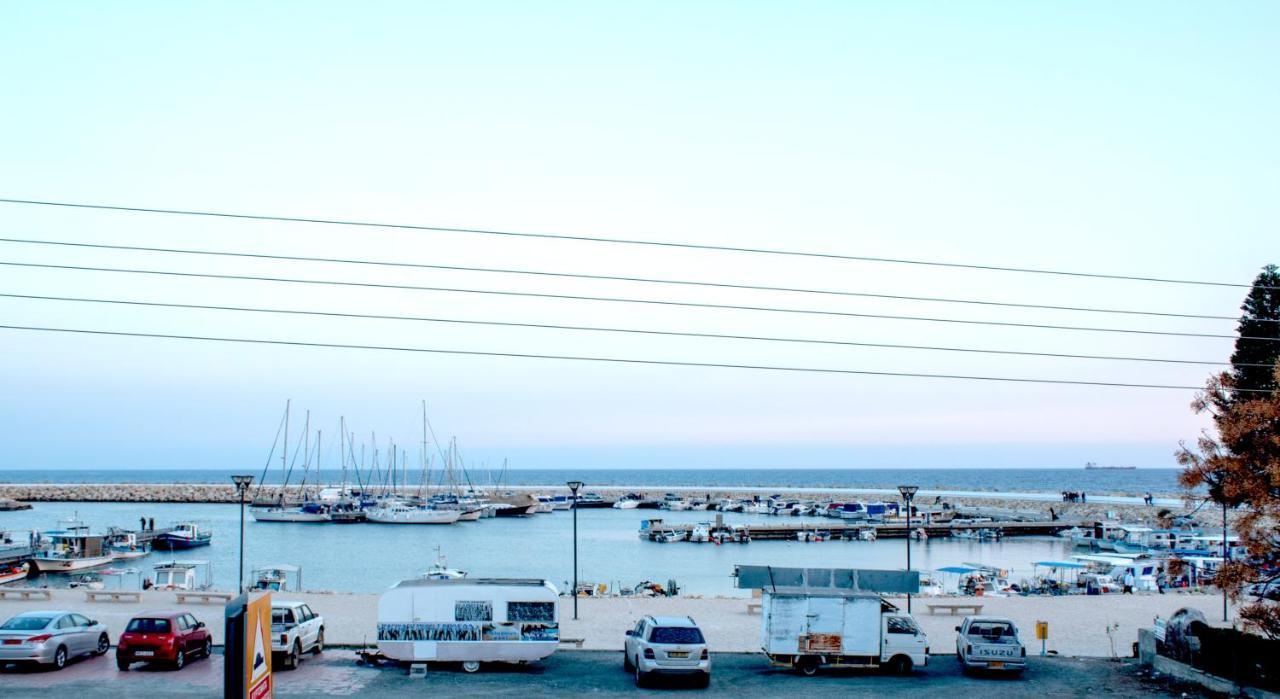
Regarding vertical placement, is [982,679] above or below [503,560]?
above

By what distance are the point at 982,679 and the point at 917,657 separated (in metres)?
1.56

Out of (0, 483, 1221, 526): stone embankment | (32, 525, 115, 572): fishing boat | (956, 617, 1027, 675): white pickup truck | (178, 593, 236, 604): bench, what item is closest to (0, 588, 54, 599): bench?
(178, 593, 236, 604): bench

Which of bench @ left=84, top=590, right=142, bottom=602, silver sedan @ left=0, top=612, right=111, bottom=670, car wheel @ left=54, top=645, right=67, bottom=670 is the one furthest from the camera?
bench @ left=84, top=590, right=142, bottom=602

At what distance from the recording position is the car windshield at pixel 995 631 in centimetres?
2516

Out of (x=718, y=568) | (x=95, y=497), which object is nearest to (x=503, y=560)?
(x=718, y=568)

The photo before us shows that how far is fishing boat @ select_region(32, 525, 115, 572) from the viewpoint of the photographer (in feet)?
217

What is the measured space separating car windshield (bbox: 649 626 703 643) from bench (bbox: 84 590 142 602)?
73.8 ft

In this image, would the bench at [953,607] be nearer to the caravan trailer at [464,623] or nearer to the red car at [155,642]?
the caravan trailer at [464,623]

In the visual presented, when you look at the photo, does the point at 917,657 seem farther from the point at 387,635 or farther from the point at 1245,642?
Answer: the point at 387,635

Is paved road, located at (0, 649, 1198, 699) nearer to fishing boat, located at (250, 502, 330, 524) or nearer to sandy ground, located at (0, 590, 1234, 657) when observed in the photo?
sandy ground, located at (0, 590, 1234, 657)

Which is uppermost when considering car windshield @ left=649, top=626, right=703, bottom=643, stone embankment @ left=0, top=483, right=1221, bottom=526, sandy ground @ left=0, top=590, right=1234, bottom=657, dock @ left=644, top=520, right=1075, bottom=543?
car windshield @ left=649, top=626, right=703, bottom=643

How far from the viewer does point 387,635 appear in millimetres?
23812

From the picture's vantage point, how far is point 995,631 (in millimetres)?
25250

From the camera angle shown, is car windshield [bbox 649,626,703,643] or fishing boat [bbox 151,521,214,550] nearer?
car windshield [bbox 649,626,703,643]
